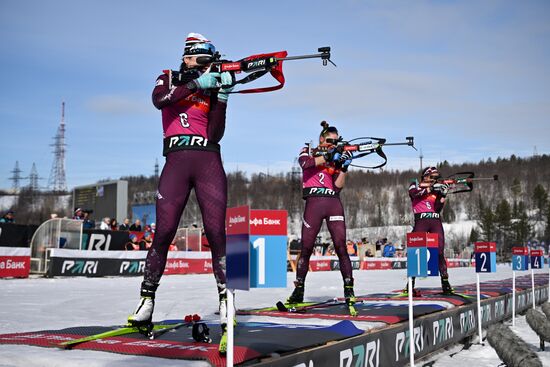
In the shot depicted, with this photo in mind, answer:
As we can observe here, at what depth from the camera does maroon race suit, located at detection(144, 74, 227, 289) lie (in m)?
5.04

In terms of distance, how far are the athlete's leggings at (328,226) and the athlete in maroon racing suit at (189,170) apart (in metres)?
3.46

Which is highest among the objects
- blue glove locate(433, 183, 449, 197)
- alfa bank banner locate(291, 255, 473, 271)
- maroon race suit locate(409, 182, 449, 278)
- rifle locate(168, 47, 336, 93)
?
rifle locate(168, 47, 336, 93)

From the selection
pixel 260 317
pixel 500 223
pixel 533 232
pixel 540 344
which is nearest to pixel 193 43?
pixel 260 317

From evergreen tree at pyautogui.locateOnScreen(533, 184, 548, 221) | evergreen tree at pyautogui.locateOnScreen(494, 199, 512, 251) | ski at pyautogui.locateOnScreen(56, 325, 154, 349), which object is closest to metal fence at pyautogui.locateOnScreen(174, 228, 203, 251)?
ski at pyautogui.locateOnScreen(56, 325, 154, 349)

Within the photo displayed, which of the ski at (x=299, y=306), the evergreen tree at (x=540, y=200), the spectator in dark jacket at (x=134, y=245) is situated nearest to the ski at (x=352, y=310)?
the ski at (x=299, y=306)

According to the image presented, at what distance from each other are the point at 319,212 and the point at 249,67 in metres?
3.71

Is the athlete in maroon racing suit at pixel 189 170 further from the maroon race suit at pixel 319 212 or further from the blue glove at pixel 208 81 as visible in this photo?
the maroon race suit at pixel 319 212

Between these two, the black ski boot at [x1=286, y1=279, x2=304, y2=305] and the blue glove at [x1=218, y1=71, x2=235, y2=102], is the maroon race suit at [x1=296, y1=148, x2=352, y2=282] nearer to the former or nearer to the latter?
the black ski boot at [x1=286, y1=279, x2=304, y2=305]

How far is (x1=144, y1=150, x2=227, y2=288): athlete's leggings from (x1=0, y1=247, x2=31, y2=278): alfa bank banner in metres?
15.5

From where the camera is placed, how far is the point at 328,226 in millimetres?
8375

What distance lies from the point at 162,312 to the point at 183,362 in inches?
219

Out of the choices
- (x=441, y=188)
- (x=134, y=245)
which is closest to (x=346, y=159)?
(x=441, y=188)

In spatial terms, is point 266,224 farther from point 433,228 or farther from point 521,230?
point 521,230

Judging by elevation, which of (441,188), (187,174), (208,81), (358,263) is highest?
(208,81)
